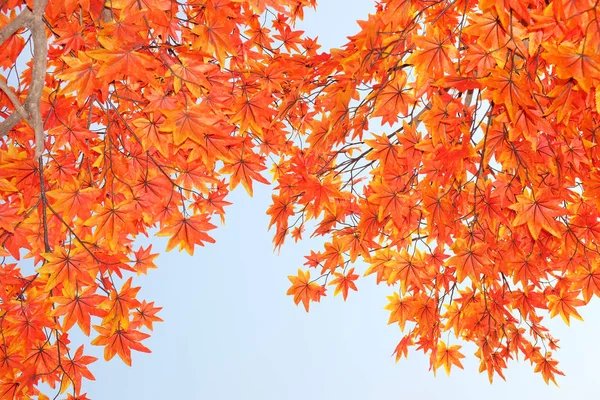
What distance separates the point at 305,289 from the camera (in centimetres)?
244

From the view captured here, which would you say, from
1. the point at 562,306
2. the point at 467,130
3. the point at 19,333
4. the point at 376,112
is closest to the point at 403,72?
the point at 376,112

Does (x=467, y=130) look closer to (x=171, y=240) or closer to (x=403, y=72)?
(x=403, y=72)

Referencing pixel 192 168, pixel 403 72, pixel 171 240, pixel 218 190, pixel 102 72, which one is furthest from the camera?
pixel 218 190

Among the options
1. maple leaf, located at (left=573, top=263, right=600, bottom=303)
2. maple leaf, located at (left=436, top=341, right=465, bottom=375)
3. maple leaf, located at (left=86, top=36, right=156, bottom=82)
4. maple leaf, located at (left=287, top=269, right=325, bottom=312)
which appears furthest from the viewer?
maple leaf, located at (left=436, top=341, right=465, bottom=375)

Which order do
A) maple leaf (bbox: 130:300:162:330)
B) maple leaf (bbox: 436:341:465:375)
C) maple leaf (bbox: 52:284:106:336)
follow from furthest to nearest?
maple leaf (bbox: 436:341:465:375), maple leaf (bbox: 130:300:162:330), maple leaf (bbox: 52:284:106:336)

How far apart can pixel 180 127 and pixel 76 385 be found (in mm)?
1093

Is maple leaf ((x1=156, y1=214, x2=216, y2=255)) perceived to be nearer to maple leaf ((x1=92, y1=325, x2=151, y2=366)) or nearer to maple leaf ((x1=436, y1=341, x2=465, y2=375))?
maple leaf ((x1=92, y1=325, x2=151, y2=366))

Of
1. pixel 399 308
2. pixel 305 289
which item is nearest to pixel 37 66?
pixel 305 289

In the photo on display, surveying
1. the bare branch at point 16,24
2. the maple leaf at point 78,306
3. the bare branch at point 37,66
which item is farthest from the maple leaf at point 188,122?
the maple leaf at point 78,306

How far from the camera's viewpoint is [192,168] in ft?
5.45

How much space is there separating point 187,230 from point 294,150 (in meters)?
0.92

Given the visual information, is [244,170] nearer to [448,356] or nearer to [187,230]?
[187,230]

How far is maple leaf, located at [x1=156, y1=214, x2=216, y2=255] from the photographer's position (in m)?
1.46

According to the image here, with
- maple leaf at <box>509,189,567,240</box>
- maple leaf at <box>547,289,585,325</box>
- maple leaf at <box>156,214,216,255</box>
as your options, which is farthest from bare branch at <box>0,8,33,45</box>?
maple leaf at <box>547,289,585,325</box>
